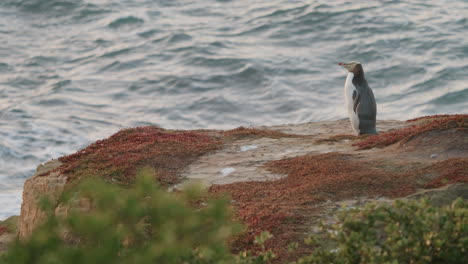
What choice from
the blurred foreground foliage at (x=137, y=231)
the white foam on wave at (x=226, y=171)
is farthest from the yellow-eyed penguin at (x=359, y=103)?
the blurred foreground foliage at (x=137, y=231)

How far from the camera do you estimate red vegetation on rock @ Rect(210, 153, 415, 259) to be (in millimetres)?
6520

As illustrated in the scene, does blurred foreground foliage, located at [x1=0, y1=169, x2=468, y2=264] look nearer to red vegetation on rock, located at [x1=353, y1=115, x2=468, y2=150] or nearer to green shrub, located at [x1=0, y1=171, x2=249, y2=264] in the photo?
green shrub, located at [x1=0, y1=171, x2=249, y2=264]

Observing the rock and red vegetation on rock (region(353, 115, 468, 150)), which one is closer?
the rock

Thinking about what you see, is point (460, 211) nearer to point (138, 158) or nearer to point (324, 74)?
point (138, 158)

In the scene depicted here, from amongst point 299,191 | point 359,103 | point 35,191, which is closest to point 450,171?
point 299,191

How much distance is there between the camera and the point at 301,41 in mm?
24766

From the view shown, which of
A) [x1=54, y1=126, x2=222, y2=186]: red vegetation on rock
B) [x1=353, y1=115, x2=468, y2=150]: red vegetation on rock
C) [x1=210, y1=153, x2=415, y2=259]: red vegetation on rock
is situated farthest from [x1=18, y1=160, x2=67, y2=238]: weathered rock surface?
[x1=353, y1=115, x2=468, y2=150]: red vegetation on rock

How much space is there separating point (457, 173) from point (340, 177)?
1261 millimetres

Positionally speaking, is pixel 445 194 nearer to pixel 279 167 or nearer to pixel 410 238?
pixel 410 238

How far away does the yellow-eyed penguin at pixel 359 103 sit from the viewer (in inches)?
449

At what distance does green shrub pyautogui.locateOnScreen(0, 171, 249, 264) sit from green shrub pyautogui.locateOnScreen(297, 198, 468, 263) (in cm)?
136

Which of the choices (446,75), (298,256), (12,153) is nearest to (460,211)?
(298,256)

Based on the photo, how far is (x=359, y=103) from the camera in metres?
11.6

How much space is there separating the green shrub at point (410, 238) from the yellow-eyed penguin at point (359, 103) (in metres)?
6.71
